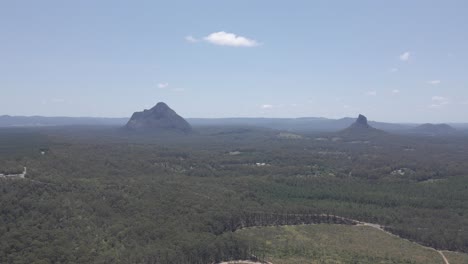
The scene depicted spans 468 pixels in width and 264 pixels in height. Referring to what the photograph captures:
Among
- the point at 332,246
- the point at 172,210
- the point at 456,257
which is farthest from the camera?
the point at 172,210

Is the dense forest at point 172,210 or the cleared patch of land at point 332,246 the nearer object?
the dense forest at point 172,210

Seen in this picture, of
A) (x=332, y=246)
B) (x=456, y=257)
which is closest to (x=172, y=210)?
(x=332, y=246)

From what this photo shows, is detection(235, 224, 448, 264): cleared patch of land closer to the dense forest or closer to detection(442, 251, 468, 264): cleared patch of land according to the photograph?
detection(442, 251, 468, 264): cleared patch of land

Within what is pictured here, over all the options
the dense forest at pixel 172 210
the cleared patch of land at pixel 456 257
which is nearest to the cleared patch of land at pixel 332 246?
the cleared patch of land at pixel 456 257

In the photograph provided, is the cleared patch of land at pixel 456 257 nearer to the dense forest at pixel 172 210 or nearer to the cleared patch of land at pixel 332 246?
the cleared patch of land at pixel 332 246

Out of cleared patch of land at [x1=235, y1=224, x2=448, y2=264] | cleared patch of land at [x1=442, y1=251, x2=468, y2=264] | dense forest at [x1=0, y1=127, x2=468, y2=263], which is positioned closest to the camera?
dense forest at [x1=0, y1=127, x2=468, y2=263]

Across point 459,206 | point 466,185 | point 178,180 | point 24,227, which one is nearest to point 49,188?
point 24,227

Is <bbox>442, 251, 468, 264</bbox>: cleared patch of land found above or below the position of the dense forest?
below

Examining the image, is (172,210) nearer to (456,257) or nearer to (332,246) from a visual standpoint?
(332,246)

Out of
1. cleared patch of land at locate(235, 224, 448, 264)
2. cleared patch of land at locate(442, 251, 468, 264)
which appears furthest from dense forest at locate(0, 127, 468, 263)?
cleared patch of land at locate(235, 224, 448, 264)
